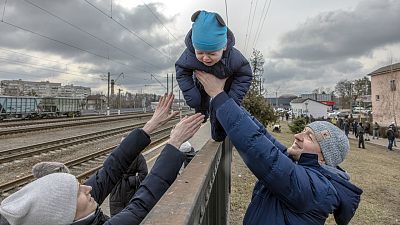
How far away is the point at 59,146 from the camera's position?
17.1 meters

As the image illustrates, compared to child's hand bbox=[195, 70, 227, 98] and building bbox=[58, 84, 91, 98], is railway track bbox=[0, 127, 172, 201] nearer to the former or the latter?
child's hand bbox=[195, 70, 227, 98]

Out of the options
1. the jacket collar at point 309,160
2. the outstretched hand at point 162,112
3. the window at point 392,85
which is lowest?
the jacket collar at point 309,160

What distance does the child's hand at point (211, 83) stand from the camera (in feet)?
7.10

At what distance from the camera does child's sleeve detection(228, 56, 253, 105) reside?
8.43 ft

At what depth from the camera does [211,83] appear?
2244 millimetres

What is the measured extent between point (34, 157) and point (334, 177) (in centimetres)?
1476

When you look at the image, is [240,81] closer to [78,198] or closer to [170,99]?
[170,99]

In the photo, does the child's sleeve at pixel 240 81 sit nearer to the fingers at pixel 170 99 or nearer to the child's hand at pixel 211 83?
the child's hand at pixel 211 83

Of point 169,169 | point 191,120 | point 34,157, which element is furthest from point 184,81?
point 34,157

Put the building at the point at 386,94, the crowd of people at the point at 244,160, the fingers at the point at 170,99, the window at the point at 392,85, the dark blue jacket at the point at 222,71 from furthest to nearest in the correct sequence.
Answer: the window at the point at 392,85
the building at the point at 386,94
the fingers at the point at 170,99
the dark blue jacket at the point at 222,71
the crowd of people at the point at 244,160

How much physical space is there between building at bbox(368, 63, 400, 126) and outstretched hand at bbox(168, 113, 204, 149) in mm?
52158

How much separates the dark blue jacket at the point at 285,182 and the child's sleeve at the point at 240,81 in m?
0.53

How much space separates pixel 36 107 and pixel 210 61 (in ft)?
150

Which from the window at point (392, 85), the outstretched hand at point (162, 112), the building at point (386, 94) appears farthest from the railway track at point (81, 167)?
the window at point (392, 85)
